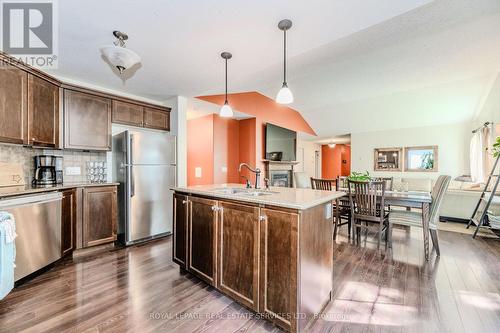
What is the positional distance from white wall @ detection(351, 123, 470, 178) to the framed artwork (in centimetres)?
8

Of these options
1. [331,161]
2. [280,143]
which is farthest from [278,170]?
[331,161]

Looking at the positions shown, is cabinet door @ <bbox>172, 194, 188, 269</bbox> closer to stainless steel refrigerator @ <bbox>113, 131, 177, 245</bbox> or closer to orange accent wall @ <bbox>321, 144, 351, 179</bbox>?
stainless steel refrigerator @ <bbox>113, 131, 177, 245</bbox>

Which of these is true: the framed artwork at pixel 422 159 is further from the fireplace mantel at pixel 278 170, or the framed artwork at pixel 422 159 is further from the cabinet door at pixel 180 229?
the cabinet door at pixel 180 229

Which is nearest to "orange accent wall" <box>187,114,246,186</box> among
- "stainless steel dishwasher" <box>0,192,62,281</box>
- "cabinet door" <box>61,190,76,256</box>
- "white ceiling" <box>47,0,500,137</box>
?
"white ceiling" <box>47,0,500,137</box>

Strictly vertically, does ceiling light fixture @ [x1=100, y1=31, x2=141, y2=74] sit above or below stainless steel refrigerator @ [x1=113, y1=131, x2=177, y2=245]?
above

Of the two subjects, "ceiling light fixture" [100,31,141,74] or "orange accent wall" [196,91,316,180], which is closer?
"ceiling light fixture" [100,31,141,74]

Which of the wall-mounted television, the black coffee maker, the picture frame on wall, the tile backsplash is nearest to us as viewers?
the tile backsplash

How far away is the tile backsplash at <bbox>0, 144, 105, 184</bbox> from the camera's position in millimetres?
2567

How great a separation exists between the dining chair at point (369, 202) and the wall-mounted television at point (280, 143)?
8.17ft

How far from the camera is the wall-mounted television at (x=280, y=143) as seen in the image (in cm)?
545

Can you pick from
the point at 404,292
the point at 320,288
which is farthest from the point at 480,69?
the point at 320,288

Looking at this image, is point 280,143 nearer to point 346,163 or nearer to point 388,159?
point 388,159

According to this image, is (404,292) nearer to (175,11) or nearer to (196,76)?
(175,11)

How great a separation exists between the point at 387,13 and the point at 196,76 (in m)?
2.25
